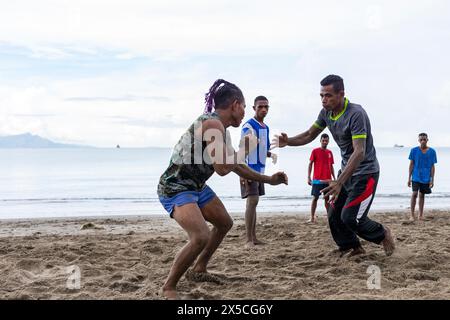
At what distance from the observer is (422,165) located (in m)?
10.9

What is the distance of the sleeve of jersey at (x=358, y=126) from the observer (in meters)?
5.80

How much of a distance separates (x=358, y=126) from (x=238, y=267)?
2.03m

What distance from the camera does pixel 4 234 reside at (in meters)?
10.1

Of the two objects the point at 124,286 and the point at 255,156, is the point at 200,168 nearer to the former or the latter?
the point at 124,286

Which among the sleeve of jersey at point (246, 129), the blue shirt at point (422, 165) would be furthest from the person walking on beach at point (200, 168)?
the blue shirt at point (422, 165)

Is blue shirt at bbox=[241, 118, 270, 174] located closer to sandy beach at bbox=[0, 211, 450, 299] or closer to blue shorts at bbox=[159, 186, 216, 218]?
sandy beach at bbox=[0, 211, 450, 299]

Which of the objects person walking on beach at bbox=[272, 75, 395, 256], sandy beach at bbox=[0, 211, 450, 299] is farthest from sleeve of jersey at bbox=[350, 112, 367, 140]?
sandy beach at bbox=[0, 211, 450, 299]

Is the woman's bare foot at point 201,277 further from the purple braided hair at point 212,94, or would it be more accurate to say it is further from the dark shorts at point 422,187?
the dark shorts at point 422,187

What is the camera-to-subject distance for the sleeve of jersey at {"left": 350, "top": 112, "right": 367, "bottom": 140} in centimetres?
580

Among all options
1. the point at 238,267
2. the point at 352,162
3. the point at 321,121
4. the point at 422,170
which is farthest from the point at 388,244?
the point at 422,170

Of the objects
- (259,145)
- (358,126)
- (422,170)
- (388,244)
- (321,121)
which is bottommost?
(388,244)

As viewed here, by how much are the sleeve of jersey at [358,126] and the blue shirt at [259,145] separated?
5.85 feet

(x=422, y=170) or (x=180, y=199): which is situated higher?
(x=422, y=170)
